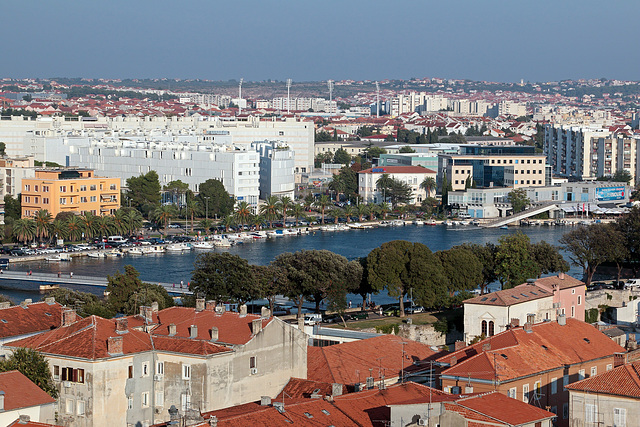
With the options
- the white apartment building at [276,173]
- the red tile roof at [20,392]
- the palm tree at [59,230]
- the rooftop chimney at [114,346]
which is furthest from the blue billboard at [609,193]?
the red tile roof at [20,392]

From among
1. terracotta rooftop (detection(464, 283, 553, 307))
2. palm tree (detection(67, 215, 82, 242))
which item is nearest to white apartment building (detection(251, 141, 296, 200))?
palm tree (detection(67, 215, 82, 242))

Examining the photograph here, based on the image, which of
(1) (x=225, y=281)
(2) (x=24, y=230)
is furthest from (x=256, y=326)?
(2) (x=24, y=230)

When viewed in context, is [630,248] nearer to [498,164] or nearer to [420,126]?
[498,164]

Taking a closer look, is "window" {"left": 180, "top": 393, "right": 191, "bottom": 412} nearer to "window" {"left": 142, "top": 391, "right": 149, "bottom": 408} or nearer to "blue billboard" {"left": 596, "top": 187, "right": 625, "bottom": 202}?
"window" {"left": 142, "top": 391, "right": 149, "bottom": 408}

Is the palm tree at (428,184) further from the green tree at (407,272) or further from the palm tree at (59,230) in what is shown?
the green tree at (407,272)

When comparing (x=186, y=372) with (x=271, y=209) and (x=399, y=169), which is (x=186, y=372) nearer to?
(x=271, y=209)

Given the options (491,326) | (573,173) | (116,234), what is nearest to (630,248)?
(491,326)
